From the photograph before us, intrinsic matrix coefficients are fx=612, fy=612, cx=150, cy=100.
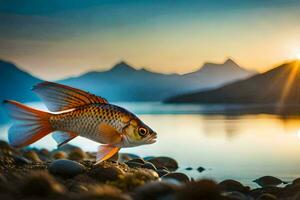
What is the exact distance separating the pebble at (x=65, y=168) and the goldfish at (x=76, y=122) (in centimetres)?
113

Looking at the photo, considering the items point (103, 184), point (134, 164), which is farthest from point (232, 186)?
point (103, 184)

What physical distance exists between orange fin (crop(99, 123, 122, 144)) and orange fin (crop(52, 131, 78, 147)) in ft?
2.34

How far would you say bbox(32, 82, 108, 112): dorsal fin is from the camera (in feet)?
38.1

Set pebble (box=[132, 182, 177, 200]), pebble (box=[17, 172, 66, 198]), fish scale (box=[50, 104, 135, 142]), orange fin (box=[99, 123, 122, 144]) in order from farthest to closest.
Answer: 1. fish scale (box=[50, 104, 135, 142])
2. orange fin (box=[99, 123, 122, 144])
3. pebble (box=[132, 182, 177, 200])
4. pebble (box=[17, 172, 66, 198])

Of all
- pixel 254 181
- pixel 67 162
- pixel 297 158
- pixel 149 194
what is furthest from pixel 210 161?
pixel 149 194

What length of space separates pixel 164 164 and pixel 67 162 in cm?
875

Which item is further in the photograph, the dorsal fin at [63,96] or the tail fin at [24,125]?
the dorsal fin at [63,96]

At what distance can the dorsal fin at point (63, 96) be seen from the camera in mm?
11602

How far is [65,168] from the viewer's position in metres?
12.6

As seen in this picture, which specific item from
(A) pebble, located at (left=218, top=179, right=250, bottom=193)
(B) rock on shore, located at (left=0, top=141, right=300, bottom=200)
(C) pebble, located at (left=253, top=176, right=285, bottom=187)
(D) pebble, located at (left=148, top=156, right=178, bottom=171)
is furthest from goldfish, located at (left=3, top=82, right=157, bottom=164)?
(D) pebble, located at (left=148, top=156, right=178, bottom=171)

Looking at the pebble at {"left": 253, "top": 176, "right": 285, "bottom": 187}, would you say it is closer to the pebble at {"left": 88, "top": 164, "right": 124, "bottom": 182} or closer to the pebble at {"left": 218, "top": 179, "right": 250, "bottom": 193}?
the pebble at {"left": 218, "top": 179, "right": 250, "bottom": 193}

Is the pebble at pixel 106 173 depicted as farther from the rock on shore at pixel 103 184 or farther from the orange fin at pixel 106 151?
the orange fin at pixel 106 151

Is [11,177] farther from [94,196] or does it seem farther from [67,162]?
[94,196]

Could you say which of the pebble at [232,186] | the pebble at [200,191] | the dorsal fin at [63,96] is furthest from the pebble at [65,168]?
the pebble at [232,186]
